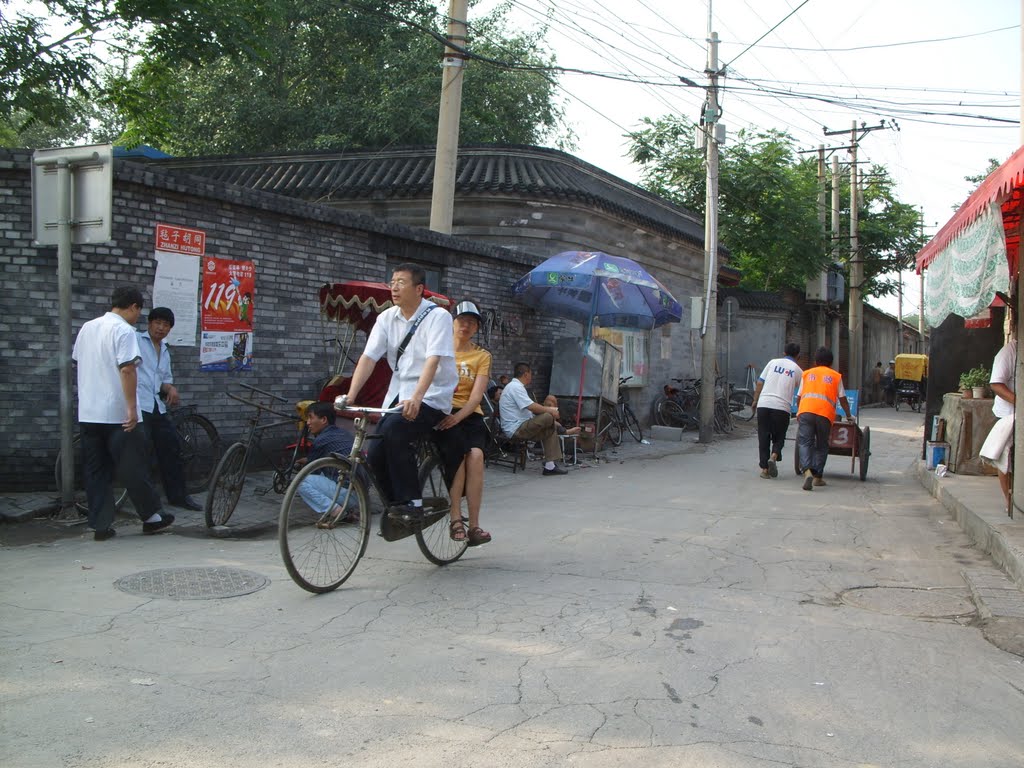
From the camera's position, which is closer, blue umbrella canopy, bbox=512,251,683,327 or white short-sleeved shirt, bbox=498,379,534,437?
white short-sleeved shirt, bbox=498,379,534,437

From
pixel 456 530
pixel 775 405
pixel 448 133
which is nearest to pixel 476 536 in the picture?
pixel 456 530

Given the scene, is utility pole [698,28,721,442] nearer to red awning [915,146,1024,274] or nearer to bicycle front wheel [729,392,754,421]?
bicycle front wheel [729,392,754,421]

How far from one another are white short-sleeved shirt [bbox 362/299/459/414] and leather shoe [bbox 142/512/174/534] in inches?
96.4

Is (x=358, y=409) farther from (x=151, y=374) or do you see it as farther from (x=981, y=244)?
(x=981, y=244)

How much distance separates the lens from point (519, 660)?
4.08 meters

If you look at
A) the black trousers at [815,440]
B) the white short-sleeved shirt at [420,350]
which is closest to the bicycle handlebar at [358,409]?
the white short-sleeved shirt at [420,350]

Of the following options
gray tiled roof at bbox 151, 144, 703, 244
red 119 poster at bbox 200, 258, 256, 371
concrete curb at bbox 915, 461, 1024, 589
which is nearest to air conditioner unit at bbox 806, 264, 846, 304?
gray tiled roof at bbox 151, 144, 703, 244

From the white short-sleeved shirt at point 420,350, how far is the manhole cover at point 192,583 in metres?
1.37

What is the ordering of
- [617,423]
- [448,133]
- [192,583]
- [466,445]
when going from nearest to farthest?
[192,583], [466,445], [448,133], [617,423]

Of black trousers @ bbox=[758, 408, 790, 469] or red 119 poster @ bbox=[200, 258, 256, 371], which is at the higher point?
red 119 poster @ bbox=[200, 258, 256, 371]

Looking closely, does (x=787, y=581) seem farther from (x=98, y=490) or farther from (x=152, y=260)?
(x=152, y=260)

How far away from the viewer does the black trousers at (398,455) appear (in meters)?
5.35

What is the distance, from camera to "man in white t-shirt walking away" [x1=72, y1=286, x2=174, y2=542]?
646 cm

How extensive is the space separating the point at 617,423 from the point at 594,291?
302cm
